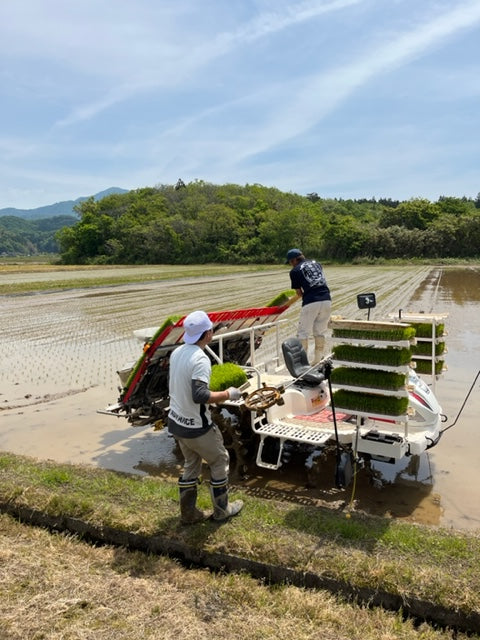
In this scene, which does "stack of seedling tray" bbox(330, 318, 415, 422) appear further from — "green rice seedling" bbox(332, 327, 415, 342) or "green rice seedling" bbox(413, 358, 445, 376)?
"green rice seedling" bbox(413, 358, 445, 376)

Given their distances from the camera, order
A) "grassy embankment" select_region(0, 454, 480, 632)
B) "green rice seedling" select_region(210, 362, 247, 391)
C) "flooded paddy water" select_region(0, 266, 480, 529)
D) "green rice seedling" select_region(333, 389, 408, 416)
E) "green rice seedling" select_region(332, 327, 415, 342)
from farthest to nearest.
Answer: "green rice seedling" select_region(210, 362, 247, 391)
"flooded paddy water" select_region(0, 266, 480, 529)
"green rice seedling" select_region(333, 389, 408, 416)
"green rice seedling" select_region(332, 327, 415, 342)
"grassy embankment" select_region(0, 454, 480, 632)

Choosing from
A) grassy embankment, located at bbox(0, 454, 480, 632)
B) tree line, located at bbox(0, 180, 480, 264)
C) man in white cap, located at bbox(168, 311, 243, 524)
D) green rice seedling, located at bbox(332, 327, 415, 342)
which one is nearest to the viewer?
grassy embankment, located at bbox(0, 454, 480, 632)

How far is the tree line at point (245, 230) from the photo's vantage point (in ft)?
223

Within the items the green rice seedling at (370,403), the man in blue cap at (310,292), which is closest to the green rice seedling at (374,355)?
the green rice seedling at (370,403)

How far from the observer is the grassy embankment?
3.42 metres

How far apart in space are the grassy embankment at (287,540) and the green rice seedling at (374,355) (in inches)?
50.9

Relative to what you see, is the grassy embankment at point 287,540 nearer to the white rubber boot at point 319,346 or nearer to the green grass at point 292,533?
the green grass at point 292,533

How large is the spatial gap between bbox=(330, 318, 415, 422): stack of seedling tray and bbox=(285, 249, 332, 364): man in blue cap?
2.32 meters

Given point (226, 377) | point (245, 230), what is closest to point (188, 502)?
point (226, 377)

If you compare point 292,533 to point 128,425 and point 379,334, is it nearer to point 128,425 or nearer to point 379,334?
point 379,334

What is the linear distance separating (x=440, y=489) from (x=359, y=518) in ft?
4.77

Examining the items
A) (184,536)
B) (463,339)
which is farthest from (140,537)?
(463,339)

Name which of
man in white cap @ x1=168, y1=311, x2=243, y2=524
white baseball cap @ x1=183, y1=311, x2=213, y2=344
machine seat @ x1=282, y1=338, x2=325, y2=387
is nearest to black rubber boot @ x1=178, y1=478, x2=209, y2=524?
man in white cap @ x1=168, y1=311, x2=243, y2=524

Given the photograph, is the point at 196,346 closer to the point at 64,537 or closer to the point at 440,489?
the point at 64,537
